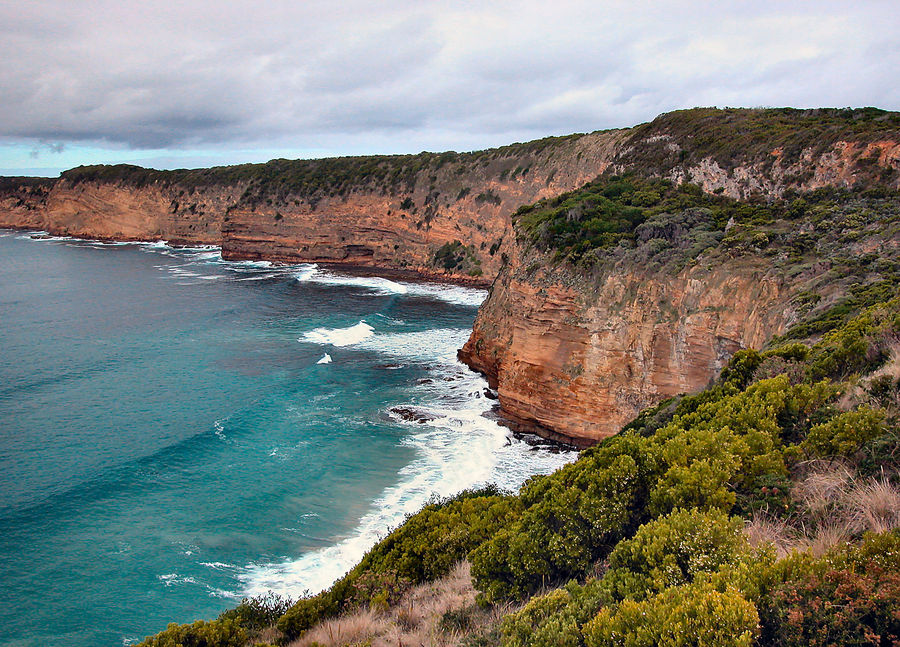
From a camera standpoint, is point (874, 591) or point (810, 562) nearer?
point (874, 591)

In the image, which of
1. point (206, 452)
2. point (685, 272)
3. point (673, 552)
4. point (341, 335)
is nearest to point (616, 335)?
point (685, 272)

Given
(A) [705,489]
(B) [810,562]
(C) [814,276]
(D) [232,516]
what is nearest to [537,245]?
(C) [814,276]

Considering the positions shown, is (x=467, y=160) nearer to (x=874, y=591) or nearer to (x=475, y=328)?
(x=475, y=328)

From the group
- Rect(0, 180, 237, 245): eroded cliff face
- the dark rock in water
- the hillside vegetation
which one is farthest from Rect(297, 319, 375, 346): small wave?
Rect(0, 180, 237, 245): eroded cliff face

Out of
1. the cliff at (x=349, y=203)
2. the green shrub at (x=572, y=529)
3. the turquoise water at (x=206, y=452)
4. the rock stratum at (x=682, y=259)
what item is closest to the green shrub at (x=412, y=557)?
the green shrub at (x=572, y=529)

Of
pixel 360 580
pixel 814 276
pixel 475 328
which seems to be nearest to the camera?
pixel 360 580

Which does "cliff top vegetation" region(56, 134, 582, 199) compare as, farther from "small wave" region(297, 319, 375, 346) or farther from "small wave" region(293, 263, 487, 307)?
"small wave" region(297, 319, 375, 346)

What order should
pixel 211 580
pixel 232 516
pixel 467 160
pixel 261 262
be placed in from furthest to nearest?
pixel 261 262, pixel 467 160, pixel 232 516, pixel 211 580
